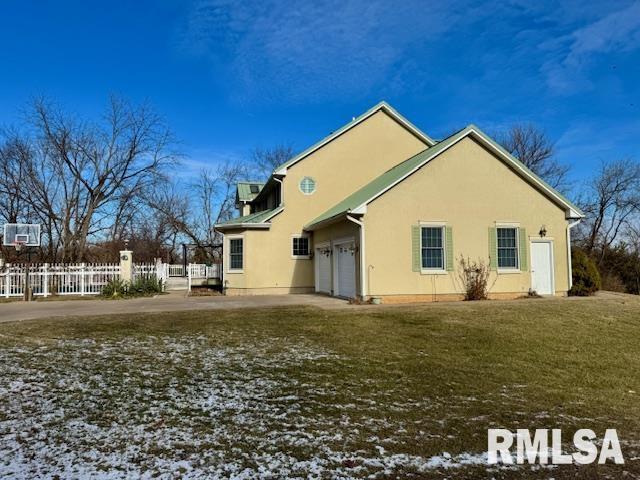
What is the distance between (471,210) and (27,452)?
1514 cm

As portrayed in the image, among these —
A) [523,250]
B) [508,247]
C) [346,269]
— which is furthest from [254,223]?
[523,250]

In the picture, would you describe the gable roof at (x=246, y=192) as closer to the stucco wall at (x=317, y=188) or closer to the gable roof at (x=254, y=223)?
the gable roof at (x=254, y=223)

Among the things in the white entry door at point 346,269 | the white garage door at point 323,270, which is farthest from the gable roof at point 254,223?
the white entry door at point 346,269

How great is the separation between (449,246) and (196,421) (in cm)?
1304

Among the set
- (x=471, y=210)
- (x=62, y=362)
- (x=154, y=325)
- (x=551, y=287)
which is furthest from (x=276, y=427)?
(x=551, y=287)

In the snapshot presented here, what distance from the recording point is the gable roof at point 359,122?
66.4ft

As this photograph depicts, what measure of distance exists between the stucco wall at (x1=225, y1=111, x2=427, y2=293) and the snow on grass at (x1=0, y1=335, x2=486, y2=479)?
13.0 m

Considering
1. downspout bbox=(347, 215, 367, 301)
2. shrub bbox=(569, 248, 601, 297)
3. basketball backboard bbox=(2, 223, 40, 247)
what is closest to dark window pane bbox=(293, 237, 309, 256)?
downspout bbox=(347, 215, 367, 301)

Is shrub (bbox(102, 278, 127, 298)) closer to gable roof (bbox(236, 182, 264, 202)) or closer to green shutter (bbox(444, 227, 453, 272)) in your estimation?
gable roof (bbox(236, 182, 264, 202))

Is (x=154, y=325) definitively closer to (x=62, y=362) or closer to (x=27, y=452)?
(x=62, y=362)

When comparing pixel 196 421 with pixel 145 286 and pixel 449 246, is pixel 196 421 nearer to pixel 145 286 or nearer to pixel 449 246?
pixel 449 246

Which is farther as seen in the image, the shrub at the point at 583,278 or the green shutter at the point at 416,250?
the shrub at the point at 583,278

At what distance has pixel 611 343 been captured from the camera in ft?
29.2

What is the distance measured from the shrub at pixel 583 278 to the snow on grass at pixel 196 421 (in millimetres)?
14179
